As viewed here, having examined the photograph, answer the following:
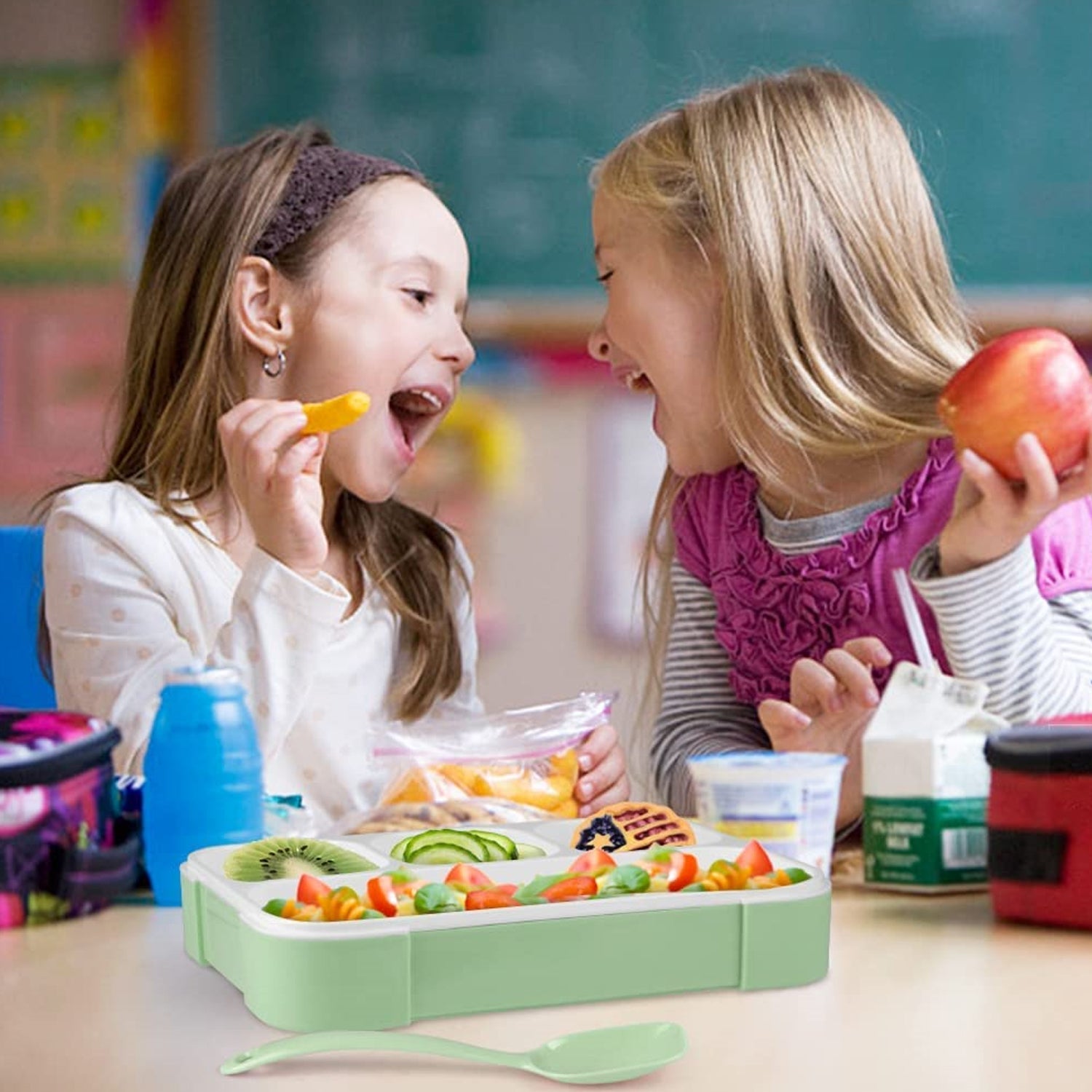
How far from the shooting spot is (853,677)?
113 centimetres

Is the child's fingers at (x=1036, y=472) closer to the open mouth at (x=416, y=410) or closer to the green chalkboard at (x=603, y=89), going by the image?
the open mouth at (x=416, y=410)

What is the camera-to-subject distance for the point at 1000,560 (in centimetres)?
114

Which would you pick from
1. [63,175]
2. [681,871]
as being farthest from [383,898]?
[63,175]

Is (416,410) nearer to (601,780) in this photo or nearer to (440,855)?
(601,780)

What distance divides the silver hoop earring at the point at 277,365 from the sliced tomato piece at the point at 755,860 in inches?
36.4

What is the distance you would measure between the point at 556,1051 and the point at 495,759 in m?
0.49

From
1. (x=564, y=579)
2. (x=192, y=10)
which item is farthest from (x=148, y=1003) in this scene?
(x=192, y=10)

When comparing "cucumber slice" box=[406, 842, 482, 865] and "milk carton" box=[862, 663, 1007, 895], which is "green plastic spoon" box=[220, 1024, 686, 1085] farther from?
"milk carton" box=[862, 663, 1007, 895]

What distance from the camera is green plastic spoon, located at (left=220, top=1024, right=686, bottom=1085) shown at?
65 cm

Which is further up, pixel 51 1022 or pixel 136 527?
pixel 136 527

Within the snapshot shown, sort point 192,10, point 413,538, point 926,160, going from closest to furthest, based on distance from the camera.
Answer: point 413,538
point 926,160
point 192,10

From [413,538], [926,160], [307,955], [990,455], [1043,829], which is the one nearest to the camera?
[307,955]

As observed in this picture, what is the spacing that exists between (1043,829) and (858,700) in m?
0.26

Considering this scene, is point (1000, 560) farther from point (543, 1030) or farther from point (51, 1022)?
point (51, 1022)
